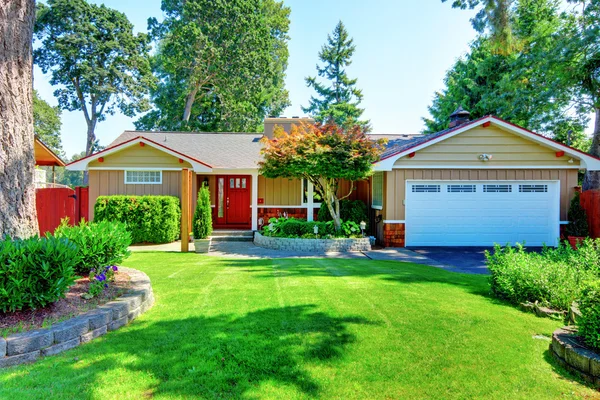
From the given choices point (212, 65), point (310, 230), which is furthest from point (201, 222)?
point (212, 65)

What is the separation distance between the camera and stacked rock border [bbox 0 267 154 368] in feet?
9.73

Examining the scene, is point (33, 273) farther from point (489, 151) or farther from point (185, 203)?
point (489, 151)

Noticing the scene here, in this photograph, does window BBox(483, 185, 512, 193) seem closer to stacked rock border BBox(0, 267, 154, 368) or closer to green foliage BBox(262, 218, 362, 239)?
green foliage BBox(262, 218, 362, 239)

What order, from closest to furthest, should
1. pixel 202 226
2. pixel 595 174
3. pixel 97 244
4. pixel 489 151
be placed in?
pixel 97 244
pixel 202 226
pixel 489 151
pixel 595 174

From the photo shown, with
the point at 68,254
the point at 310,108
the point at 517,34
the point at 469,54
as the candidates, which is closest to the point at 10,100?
the point at 68,254

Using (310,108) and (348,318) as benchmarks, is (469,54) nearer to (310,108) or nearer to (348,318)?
(310,108)

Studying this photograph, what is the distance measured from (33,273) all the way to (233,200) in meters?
10.9

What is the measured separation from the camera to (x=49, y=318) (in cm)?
347

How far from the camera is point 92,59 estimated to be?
Result: 27.7m

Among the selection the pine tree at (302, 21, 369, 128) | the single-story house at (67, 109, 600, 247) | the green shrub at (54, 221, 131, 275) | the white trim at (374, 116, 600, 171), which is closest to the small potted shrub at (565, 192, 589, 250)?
the single-story house at (67, 109, 600, 247)

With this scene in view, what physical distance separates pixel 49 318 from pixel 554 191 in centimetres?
1348

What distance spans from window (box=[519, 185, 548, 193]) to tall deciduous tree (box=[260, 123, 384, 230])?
503cm

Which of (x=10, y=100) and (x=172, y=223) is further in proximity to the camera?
(x=172, y=223)

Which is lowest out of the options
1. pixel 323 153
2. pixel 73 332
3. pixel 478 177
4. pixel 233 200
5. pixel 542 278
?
pixel 73 332
